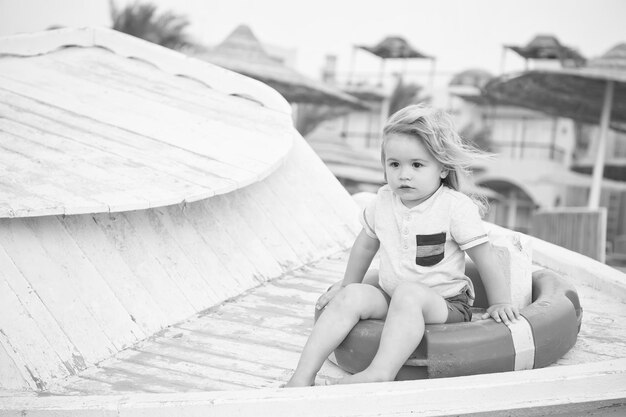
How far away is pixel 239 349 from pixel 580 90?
8.84 m

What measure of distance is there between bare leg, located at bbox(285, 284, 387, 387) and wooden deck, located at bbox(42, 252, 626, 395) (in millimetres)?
169

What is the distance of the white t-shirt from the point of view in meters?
2.26

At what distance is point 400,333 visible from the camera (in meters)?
1.94

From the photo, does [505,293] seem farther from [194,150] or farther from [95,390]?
[194,150]

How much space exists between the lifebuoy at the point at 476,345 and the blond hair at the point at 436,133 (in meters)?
0.51

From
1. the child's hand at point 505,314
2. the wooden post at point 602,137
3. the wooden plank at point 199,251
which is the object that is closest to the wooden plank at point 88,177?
the wooden plank at point 199,251

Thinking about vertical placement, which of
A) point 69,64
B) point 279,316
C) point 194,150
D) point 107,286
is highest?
point 69,64

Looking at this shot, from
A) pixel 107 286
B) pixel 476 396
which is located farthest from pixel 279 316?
pixel 476 396

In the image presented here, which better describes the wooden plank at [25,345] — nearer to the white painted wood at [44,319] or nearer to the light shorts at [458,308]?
the white painted wood at [44,319]

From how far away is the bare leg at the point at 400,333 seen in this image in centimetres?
188

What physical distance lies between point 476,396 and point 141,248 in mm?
1528

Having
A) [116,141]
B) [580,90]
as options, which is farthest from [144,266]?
[580,90]

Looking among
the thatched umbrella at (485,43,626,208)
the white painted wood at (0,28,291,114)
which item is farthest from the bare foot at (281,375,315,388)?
the thatched umbrella at (485,43,626,208)

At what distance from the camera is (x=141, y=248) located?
2742mm
